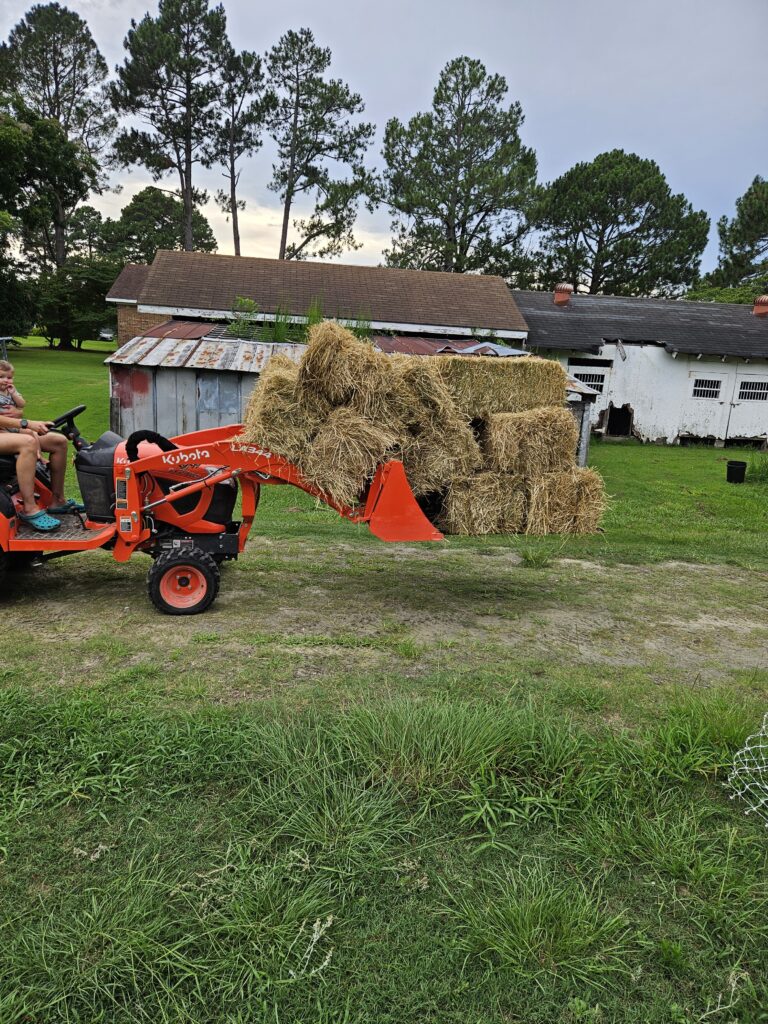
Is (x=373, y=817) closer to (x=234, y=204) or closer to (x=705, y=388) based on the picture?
(x=705, y=388)

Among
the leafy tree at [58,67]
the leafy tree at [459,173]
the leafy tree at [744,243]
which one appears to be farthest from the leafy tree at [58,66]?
the leafy tree at [744,243]

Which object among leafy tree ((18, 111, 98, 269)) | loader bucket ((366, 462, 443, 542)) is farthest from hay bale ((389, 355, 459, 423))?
leafy tree ((18, 111, 98, 269))

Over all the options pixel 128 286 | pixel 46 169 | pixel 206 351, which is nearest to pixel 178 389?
pixel 206 351

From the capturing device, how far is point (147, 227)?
176 feet

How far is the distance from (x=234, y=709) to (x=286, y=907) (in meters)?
1.57

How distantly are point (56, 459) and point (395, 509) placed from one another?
301cm

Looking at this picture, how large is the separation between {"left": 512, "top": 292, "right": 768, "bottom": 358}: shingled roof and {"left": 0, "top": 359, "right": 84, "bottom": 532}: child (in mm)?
19975

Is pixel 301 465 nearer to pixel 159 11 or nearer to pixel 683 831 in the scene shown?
pixel 683 831

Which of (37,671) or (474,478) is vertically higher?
(474,478)

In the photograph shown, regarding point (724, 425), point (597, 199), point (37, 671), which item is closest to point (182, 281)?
point (724, 425)

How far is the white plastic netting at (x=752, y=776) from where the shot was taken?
3367mm

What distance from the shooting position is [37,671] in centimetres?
449

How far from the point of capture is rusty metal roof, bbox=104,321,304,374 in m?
14.4

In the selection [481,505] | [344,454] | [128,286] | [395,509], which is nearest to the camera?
[344,454]
